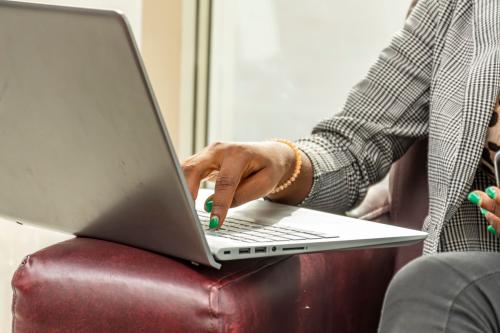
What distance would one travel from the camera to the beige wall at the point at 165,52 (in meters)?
1.79

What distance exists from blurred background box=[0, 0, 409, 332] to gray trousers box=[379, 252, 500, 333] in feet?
3.35

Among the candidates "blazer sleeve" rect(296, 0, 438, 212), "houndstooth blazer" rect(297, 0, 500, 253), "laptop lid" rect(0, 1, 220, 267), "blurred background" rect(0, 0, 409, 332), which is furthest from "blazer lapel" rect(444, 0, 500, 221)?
"blurred background" rect(0, 0, 409, 332)

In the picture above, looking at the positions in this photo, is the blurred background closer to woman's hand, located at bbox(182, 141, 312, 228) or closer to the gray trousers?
woman's hand, located at bbox(182, 141, 312, 228)

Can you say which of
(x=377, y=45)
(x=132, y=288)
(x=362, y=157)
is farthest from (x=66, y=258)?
(x=377, y=45)

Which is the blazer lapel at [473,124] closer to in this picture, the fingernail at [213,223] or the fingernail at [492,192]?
the fingernail at [492,192]

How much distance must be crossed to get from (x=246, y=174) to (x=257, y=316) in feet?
0.69

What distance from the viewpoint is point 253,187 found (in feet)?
2.96

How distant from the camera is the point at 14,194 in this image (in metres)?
0.82

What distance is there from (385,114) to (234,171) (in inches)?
15.2

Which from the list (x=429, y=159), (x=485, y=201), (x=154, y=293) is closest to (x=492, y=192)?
(x=485, y=201)

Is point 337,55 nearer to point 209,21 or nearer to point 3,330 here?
point 209,21

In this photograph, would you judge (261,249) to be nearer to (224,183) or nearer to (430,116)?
(224,183)

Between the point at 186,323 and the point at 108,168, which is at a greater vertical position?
the point at 108,168

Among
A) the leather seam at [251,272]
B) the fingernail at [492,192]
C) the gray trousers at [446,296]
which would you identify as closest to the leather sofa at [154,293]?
the leather seam at [251,272]
